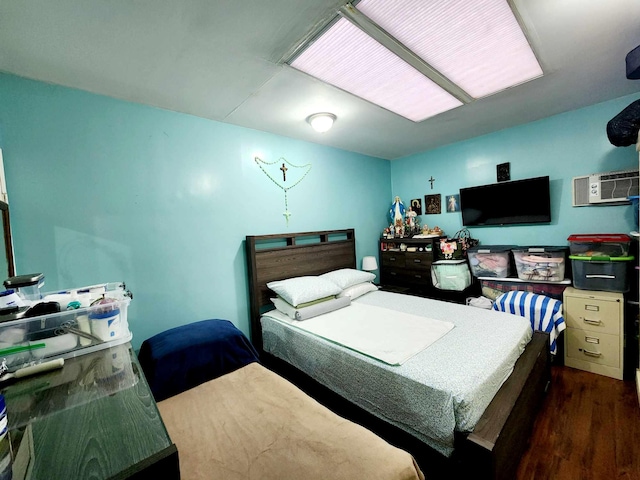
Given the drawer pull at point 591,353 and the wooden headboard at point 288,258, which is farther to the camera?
the wooden headboard at point 288,258

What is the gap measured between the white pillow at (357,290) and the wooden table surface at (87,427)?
2.12m

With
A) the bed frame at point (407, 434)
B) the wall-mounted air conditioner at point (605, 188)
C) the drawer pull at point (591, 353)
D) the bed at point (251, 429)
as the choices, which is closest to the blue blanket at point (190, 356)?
the bed at point (251, 429)

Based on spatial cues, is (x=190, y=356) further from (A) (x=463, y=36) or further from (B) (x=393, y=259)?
(B) (x=393, y=259)

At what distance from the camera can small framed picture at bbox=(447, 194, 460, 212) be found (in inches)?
142

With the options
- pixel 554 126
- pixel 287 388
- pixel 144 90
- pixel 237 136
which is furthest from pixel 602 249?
pixel 144 90

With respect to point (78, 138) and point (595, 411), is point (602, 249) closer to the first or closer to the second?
point (595, 411)

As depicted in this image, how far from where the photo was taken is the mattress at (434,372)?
4.19 ft

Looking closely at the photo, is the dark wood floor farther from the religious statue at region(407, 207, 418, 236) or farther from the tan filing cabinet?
the religious statue at region(407, 207, 418, 236)

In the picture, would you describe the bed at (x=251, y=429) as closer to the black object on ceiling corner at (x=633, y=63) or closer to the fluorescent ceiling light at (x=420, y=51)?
the fluorescent ceiling light at (x=420, y=51)

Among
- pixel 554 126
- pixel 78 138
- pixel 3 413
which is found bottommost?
pixel 3 413

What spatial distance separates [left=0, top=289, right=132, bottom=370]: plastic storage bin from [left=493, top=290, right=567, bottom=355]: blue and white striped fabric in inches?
124

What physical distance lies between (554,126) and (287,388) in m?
3.68

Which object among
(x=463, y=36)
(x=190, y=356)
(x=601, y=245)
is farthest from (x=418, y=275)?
(x=190, y=356)

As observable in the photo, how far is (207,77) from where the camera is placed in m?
1.74
